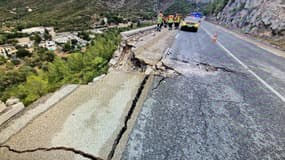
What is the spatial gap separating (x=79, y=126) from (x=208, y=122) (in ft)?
6.29

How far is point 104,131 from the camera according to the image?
8.78ft

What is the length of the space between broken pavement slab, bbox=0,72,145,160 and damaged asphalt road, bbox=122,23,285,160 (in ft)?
1.08

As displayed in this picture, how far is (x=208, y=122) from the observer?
308 centimetres

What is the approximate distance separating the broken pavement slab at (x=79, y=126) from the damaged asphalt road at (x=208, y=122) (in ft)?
1.08

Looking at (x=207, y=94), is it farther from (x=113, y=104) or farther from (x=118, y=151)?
(x=118, y=151)

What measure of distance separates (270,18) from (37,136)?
25.4 metres

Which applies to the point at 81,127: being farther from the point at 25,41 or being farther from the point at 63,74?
the point at 25,41

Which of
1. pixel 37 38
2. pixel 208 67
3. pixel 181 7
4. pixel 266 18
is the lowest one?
pixel 37 38

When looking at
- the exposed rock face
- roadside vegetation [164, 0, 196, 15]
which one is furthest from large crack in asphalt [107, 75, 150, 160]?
roadside vegetation [164, 0, 196, 15]

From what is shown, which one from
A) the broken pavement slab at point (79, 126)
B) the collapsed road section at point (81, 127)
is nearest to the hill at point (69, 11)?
the collapsed road section at point (81, 127)

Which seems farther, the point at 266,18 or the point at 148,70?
the point at 266,18

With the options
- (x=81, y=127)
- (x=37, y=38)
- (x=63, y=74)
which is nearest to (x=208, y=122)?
(x=81, y=127)

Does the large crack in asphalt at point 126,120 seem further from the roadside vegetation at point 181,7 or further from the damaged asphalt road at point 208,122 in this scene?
the roadside vegetation at point 181,7

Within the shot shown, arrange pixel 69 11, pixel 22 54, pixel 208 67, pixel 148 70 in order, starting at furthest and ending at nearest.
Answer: pixel 69 11 < pixel 22 54 < pixel 208 67 < pixel 148 70
